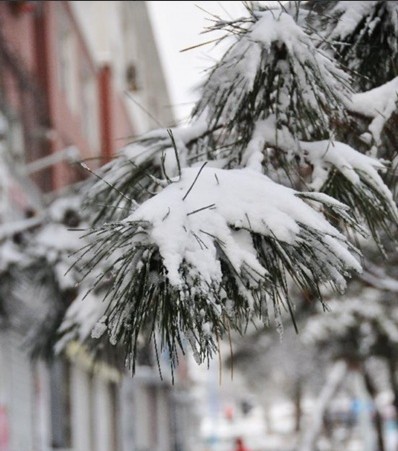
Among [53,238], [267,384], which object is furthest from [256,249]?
[267,384]

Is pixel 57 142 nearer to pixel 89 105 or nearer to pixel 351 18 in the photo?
pixel 89 105

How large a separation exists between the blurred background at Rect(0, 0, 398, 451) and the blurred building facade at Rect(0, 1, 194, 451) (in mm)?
32

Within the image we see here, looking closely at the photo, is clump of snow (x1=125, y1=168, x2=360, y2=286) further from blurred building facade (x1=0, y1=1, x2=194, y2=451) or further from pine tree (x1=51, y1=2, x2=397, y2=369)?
blurred building facade (x1=0, y1=1, x2=194, y2=451)

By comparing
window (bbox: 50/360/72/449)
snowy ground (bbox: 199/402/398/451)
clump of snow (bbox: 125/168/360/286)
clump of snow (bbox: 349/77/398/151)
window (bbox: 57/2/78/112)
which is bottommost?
snowy ground (bbox: 199/402/398/451)

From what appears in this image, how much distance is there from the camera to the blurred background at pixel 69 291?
27.9 feet

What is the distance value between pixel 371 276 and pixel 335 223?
4.67m

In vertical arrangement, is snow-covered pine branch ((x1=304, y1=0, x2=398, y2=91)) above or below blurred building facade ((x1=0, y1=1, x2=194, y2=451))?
above

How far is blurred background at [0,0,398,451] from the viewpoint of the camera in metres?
8.50

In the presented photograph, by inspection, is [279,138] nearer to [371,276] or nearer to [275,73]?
[275,73]

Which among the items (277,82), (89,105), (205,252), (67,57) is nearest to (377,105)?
(277,82)

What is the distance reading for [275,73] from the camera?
9.85ft

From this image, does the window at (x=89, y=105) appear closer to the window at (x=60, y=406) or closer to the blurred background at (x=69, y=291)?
the blurred background at (x=69, y=291)

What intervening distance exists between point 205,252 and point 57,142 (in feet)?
49.4

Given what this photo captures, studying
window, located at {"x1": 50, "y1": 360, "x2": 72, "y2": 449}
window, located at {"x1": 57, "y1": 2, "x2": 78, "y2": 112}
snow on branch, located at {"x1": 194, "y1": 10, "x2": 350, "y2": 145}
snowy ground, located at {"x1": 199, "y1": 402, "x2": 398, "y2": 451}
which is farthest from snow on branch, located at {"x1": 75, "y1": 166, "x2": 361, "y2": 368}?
snowy ground, located at {"x1": 199, "y1": 402, "x2": 398, "y2": 451}
